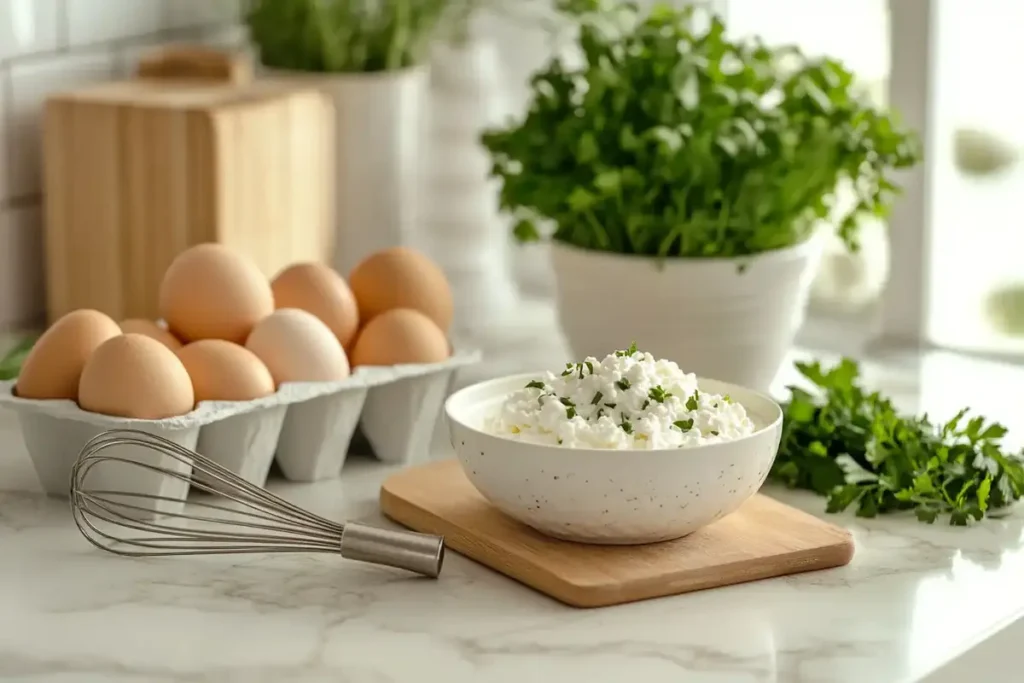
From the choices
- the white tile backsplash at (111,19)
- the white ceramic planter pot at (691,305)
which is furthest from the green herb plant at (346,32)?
the white ceramic planter pot at (691,305)

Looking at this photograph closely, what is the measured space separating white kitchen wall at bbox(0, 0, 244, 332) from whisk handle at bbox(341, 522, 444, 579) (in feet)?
2.23

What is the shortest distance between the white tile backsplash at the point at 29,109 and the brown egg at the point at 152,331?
39 centimetres

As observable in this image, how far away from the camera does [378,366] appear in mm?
1182

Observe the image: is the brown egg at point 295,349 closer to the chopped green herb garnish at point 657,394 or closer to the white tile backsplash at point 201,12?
the chopped green herb garnish at point 657,394

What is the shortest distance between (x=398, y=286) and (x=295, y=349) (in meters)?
0.15

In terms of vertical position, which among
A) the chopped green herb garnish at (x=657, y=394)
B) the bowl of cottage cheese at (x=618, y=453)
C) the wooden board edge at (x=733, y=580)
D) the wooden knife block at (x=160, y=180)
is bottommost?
the wooden board edge at (x=733, y=580)

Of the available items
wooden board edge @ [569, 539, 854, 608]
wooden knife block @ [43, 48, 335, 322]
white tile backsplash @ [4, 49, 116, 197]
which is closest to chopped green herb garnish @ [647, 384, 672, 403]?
wooden board edge @ [569, 539, 854, 608]

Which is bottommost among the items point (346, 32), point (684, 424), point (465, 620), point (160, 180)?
point (465, 620)

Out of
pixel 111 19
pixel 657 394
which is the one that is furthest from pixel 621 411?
pixel 111 19

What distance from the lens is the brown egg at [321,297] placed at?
3.95 ft

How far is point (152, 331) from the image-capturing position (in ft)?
3.81

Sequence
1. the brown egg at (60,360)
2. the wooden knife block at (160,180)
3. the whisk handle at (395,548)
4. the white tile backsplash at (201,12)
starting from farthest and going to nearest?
the white tile backsplash at (201,12), the wooden knife block at (160,180), the brown egg at (60,360), the whisk handle at (395,548)

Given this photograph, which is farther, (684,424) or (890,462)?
(890,462)

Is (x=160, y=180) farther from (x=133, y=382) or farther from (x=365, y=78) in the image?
(x=133, y=382)
